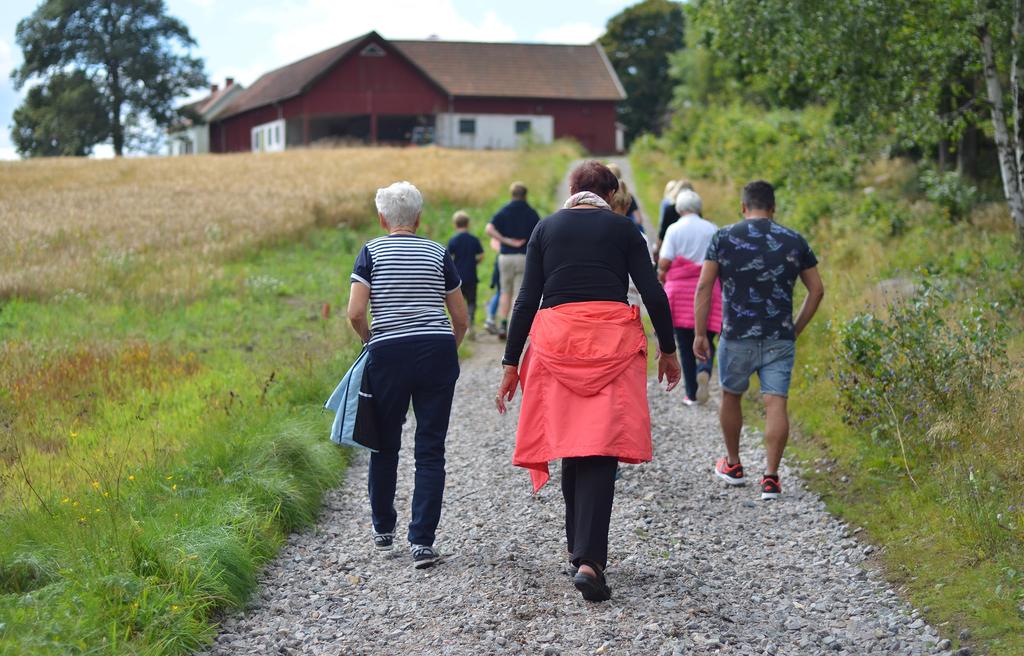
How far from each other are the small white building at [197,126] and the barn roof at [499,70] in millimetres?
4220

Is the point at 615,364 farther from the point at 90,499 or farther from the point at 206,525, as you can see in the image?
the point at 90,499

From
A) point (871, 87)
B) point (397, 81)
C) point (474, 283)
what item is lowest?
point (474, 283)

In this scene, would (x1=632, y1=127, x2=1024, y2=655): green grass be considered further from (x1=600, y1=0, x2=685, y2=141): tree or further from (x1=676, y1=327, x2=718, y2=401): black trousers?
(x1=600, y1=0, x2=685, y2=141): tree

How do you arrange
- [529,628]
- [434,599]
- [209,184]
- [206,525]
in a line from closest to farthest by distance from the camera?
[529,628] < [434,599] < [206,525] < [209,184]

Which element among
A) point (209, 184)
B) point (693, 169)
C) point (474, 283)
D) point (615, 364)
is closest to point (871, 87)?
point (474, 283)

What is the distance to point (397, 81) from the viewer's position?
58312 mm

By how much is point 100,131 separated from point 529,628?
67835 mm

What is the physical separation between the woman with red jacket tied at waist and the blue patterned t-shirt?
155 cm

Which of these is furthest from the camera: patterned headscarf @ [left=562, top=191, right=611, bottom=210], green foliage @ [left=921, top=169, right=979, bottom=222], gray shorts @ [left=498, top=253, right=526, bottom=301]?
green foliage @ [left=921, top=169, right=979, bottom=222]

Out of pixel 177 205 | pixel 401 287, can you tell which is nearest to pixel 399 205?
pixel 401 287

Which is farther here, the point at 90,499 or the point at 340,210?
the point at 340,210

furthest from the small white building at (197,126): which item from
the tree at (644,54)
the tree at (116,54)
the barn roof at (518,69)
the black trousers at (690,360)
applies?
the black trousers at (690,360)

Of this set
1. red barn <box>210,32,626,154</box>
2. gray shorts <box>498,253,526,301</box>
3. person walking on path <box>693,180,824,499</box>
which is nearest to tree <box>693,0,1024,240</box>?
gray shorts <box>498,253,526,301</box>

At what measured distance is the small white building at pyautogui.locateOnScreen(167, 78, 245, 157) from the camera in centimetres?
7146
